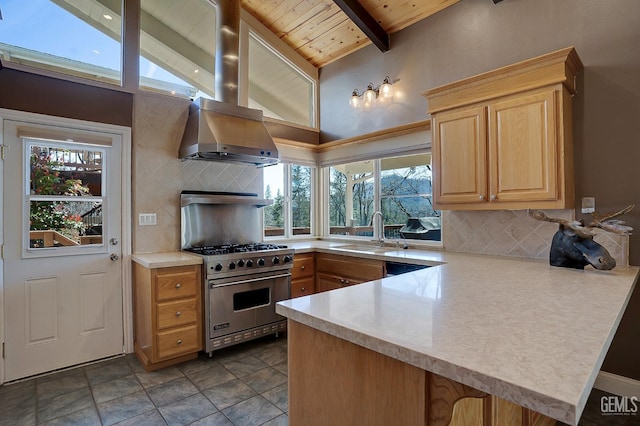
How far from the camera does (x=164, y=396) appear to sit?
2.29 metres

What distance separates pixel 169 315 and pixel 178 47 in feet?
8.97

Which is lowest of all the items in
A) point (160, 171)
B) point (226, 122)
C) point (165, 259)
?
point (165, 259)

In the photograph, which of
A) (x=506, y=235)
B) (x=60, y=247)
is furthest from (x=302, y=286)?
(x=60, y=247)

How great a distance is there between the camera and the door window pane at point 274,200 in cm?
421

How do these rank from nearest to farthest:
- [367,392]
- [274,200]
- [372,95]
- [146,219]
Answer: [367,392]
[146,219]
[372,95]
[274,200]

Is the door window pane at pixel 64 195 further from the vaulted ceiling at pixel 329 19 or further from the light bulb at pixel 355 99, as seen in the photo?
the light bulb at pixel 355 99

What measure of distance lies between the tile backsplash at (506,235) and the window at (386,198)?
0.24 metres

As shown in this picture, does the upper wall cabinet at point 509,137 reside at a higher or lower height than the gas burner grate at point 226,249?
higher

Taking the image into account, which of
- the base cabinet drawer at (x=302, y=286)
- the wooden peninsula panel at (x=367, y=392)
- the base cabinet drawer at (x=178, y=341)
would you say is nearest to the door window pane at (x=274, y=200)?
the base cabinet drawer at (x=302, y=286)

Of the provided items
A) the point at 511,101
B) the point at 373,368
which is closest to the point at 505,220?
the point at 511,101

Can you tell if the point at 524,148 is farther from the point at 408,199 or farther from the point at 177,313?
the point at 177,313

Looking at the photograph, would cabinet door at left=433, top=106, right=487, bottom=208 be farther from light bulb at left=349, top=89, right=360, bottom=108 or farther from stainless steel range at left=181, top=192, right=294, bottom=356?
stainless steel range at left=181, top=192, right=294, bottom=356

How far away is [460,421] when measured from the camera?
1.05 metres

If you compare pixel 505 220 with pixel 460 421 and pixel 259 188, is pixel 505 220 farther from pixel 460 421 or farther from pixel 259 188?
pixel 259 188
